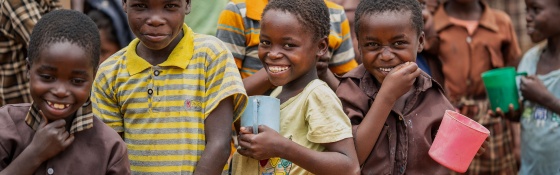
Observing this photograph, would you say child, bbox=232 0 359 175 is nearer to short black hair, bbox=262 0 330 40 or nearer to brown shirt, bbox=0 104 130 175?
short black hair, bbox=262 0 330 40

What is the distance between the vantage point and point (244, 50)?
423 centimetres

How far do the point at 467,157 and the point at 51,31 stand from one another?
68.7 inches

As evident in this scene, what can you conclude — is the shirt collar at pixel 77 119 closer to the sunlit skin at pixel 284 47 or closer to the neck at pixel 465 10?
the sunlit skin at pixel 284 47

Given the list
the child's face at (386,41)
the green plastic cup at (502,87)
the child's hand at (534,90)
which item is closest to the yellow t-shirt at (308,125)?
the child's face at (386,41)

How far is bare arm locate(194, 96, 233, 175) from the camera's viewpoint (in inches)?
131

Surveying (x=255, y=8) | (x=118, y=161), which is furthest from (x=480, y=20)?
(x=118, y=161)

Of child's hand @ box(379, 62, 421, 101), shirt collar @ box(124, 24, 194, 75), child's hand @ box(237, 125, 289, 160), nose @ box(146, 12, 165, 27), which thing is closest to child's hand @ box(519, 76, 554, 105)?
child's hand @ box(379, 62, 421, 101)

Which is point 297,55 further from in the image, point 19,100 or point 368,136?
point 19,100

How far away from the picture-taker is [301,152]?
11.0 ft

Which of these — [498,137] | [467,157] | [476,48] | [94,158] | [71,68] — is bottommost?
[498,137]

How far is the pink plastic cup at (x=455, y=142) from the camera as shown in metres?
3.55

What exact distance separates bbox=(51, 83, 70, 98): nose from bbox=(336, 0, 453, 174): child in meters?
1.21

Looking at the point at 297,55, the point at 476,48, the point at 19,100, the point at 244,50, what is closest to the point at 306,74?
the point at 297,55

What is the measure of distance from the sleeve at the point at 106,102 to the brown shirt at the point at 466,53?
10.4 ft
